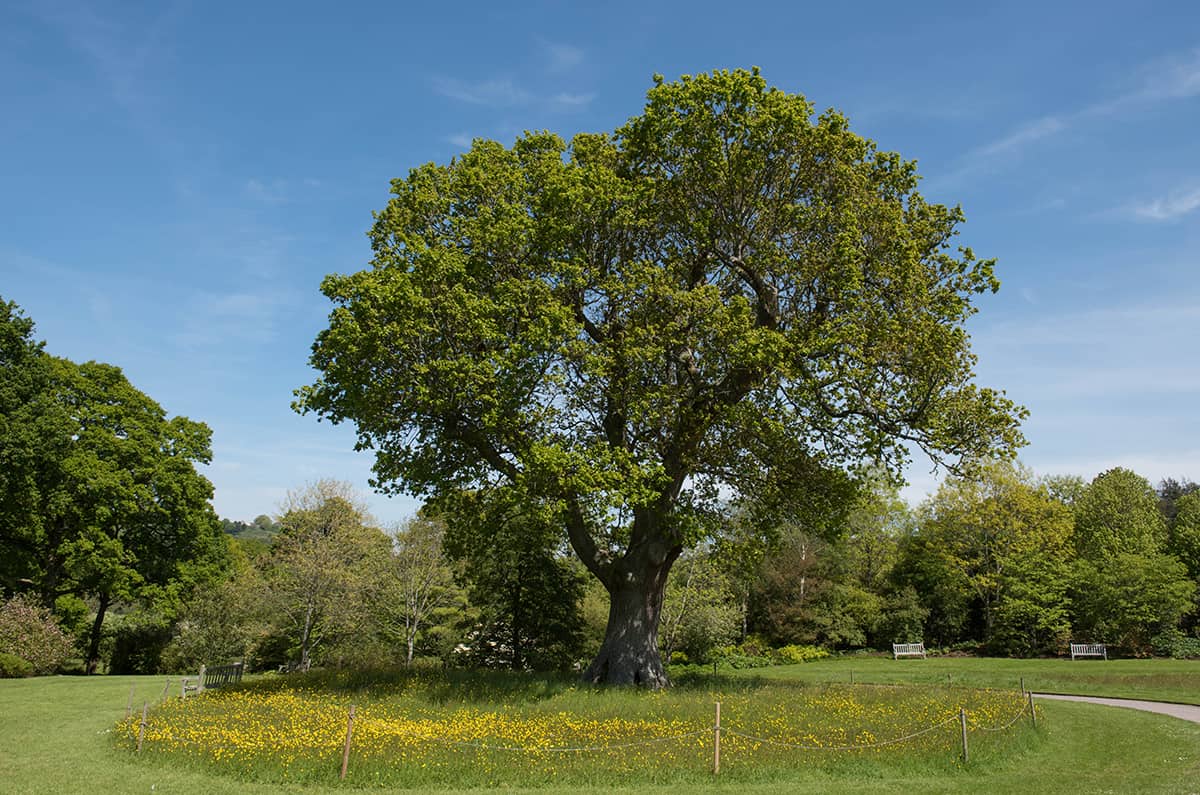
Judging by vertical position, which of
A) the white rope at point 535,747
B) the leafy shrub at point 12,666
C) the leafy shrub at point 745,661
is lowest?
the leafy shrub at point 745,661

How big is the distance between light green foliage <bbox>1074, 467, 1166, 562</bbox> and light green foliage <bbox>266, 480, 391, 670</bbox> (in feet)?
153

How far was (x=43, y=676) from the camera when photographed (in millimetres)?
32312

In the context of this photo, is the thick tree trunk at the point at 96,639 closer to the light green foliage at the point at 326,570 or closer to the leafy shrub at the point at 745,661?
the light green foliage at the point at 326,570

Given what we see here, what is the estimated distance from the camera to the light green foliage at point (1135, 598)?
43.5 m

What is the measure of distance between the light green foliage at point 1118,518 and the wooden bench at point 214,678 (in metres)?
51.3

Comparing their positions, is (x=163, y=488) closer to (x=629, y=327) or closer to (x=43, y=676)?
(x=43, y=676)

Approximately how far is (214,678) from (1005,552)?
163ft

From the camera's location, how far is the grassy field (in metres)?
12.7

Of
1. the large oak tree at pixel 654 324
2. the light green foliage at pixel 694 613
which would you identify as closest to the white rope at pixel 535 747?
the large oak tree at pixel 654 324

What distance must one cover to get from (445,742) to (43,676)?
95.8ft

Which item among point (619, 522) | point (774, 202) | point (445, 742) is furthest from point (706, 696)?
point (774, 202)

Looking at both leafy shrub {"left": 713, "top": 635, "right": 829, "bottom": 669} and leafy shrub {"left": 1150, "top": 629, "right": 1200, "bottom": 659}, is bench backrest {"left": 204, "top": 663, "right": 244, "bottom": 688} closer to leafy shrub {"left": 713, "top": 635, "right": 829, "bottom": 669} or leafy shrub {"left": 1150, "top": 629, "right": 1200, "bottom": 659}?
leafy shrub {"left": 713, "top": 635, "right": 829, "bottom": 669}

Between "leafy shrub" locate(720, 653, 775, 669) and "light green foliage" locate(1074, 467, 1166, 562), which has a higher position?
"light green foliage" locate(1074, 467, 1166, 562)

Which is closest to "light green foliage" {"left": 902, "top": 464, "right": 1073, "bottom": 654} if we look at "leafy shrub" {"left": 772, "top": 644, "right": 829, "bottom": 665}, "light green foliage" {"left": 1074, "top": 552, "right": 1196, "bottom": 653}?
"light green foliage" {"left": 1074, "top": 552, "right": 1196, "bottom": 653}
